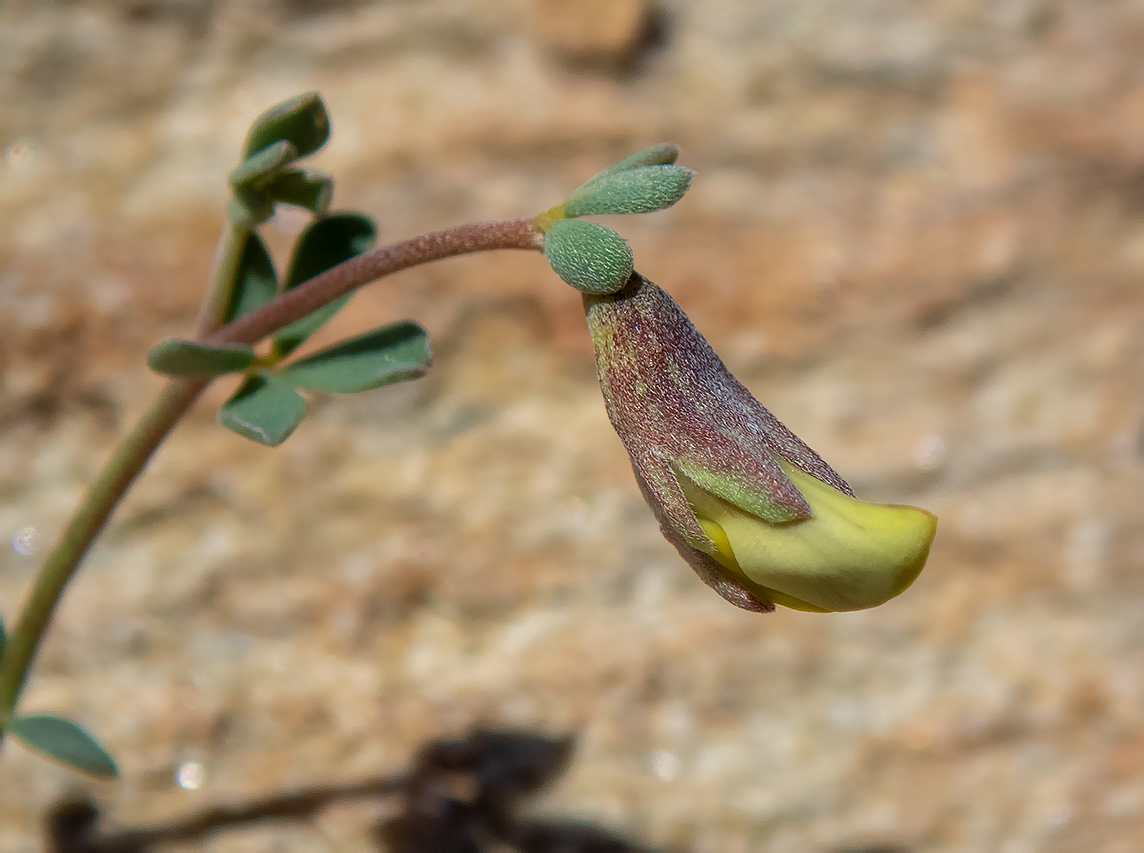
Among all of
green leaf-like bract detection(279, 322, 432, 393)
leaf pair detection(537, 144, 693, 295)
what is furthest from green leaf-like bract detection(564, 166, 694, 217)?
green leaf-like bract detection(279, 322, 432, 393)

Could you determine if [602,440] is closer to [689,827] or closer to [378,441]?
[378,441]

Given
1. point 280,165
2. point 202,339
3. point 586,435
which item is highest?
point 586,435

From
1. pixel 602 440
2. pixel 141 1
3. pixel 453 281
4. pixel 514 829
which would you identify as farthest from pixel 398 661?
pixel 141 1

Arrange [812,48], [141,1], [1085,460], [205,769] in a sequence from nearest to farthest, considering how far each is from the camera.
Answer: [205,769] < [141,1] < [1085,460] < [812,48]

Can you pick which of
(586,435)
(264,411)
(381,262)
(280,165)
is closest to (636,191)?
(381,262)

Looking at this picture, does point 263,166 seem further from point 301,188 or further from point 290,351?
point 290,351

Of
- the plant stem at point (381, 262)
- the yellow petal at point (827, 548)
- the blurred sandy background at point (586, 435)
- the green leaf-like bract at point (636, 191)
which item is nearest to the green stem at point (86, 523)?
the plant stem at point (381, 262)
